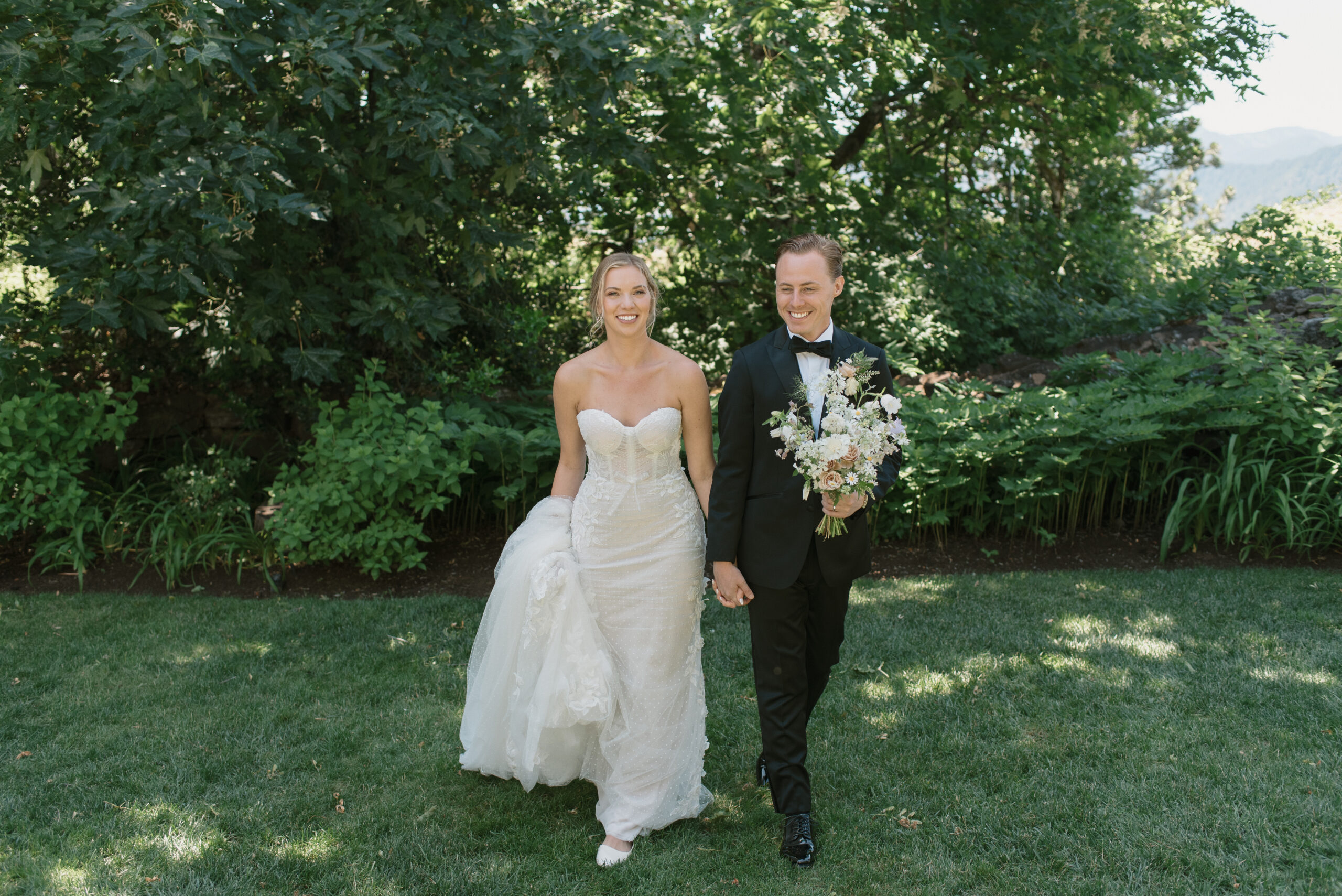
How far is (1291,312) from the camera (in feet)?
22.8

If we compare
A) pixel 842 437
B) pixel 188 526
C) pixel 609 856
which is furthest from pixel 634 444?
pixel 188 526

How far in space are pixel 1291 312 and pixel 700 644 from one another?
19.8ft

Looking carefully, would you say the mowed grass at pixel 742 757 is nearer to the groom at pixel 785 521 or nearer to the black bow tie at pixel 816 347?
the groom at pixel 785 521

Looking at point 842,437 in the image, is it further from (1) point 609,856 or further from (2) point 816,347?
(1) point 609,856

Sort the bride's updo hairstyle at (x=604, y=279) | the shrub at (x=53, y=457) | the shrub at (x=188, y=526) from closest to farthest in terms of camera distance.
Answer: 1. the bride's updo hairstyle at (x=604, y=279)
2. the shrub at (x=53, y=457)
3. the shrub at (x=188, y=526)

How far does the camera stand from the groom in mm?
2906

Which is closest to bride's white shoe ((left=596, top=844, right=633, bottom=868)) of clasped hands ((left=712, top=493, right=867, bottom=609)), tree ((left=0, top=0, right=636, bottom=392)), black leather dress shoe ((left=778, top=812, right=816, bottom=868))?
black leather dress shoe ((left=778, top=812, right=816, bottom=868))

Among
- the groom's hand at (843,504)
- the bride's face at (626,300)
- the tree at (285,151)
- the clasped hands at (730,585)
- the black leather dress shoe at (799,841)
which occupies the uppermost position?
the tree at (285,151)

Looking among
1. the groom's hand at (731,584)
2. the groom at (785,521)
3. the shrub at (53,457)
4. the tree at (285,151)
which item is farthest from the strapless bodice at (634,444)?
the shrub at (53,457)

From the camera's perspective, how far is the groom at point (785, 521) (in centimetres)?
291

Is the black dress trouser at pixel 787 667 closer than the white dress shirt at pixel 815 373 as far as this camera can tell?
No

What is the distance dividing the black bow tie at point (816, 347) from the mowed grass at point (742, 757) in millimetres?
1611

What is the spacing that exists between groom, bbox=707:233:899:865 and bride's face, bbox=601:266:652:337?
0.37 m

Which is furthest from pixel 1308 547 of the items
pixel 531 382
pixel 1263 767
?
pixel 531 382
